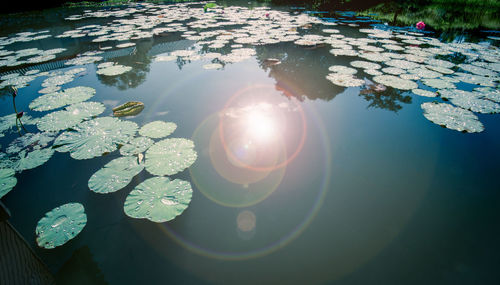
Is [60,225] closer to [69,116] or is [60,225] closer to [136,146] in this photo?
[136,146]

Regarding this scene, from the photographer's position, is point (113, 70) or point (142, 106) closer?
point (142, 106)

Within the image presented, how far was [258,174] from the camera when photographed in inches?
74.8

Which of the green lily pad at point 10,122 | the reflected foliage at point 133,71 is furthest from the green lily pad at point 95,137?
the reflected foliage at point 133,71

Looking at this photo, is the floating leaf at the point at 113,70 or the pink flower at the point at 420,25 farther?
the pink flower at the point at 420,25

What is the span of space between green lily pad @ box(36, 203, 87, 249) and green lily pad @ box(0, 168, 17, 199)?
0.53 metres

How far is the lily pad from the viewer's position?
2.33 metres

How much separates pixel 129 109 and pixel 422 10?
49.7ft

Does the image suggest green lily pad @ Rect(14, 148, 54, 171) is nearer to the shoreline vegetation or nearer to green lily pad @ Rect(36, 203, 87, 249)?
green lily pad @ Rect(36, 203, 87, 249)

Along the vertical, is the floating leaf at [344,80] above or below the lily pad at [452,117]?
above

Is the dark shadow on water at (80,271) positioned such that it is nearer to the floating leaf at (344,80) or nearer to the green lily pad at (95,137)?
the green lily pad at (95,137)

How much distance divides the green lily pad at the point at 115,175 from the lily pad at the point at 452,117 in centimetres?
337

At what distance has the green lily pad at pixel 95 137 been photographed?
200 cm

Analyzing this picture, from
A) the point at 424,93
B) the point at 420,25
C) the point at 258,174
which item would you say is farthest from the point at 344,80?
the point at 420,25

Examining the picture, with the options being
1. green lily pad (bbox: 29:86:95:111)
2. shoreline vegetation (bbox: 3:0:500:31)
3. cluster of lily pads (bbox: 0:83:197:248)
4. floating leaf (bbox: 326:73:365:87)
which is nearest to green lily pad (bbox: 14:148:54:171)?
cluster of lily pads (bbox: 0:83:197:248)
